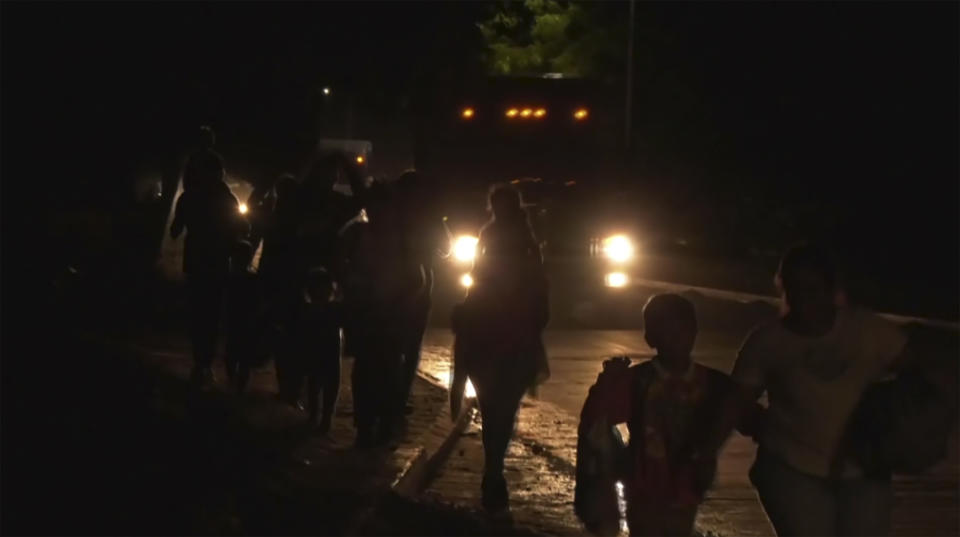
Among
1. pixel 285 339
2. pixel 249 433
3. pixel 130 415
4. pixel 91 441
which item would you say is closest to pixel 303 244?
pixel 285 339

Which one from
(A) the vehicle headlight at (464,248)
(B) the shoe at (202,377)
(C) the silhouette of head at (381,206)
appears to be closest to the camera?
(C) the silhouette of head at (381,206)

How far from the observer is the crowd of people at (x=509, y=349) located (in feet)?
19.5

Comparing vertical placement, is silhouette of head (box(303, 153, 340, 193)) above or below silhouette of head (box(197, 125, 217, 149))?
below

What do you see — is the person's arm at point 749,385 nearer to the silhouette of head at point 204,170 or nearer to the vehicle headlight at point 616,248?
the silhouette of head at point 204,170

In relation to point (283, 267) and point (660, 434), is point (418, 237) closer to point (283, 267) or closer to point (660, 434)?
point (283, 267)

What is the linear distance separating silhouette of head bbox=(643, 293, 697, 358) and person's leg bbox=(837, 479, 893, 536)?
29.8 inches

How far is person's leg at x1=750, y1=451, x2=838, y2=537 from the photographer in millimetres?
5941

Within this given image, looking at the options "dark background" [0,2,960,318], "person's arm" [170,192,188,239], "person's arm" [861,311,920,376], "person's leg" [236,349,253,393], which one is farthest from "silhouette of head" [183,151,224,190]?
"person's arm" [861,311,920,376]

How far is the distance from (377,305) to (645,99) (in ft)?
128

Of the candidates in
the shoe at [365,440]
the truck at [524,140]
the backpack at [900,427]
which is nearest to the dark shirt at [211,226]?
the shoe at [365,440]

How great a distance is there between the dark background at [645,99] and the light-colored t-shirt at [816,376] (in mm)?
4527

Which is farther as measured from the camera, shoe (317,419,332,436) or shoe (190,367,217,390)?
shoe (190,367,217,390)

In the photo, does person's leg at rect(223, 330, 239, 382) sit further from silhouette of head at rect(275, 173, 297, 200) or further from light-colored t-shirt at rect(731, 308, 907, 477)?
light-colored t-shirt at rect(731, 308, 907, 477)

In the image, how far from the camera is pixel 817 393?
5949 millimetres
